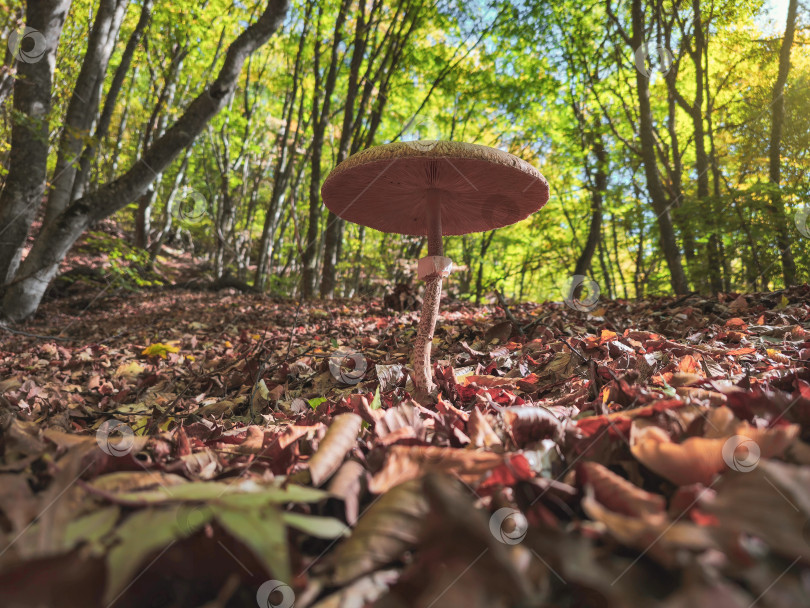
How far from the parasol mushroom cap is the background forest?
3.22 ft

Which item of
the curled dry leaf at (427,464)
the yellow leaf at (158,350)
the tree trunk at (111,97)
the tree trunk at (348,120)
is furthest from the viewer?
the tree trunk at (348,120)

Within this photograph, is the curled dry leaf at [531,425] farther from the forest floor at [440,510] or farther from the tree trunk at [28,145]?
the tree trunk at [28,145]

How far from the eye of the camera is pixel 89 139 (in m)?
5.35

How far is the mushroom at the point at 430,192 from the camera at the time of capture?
2.05m

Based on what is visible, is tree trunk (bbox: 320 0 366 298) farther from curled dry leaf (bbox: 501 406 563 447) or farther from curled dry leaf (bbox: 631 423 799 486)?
curled dry leaf (bbox: 631 423 799 486)

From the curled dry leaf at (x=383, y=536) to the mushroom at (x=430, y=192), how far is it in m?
1.60

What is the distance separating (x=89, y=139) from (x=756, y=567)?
23.5 ft

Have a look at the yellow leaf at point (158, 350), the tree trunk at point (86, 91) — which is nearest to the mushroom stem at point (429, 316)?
the yellow leaf at point (158, 350)

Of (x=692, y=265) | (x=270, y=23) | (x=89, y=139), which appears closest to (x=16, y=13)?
(x=89, y=139)

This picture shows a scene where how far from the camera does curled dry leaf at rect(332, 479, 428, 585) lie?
677 millimetres

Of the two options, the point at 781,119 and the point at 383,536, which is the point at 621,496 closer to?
the point at 383,536

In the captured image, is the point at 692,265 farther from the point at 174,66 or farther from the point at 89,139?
the point at 174,66

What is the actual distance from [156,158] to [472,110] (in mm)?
10216

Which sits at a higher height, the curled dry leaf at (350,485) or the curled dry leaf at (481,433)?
the curled dry leaf at (481,433)
